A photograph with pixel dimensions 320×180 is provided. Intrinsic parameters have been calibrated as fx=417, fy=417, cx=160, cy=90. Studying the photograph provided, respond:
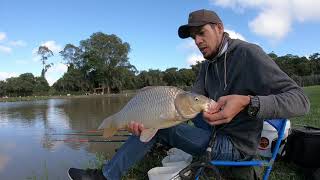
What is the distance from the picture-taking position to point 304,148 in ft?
12.1

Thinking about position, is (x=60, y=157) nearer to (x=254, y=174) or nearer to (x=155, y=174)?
(x=155, y=174)

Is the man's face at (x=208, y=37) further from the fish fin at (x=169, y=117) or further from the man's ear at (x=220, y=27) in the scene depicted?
the fish fin at (x=169, y=117)

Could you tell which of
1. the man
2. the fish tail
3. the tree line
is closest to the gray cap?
the man

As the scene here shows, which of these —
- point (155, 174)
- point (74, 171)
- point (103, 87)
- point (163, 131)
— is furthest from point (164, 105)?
point (103, 87)

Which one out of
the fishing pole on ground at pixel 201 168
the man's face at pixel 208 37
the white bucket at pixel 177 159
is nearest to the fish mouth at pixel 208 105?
the fishing pole on ground at pixel 201 168

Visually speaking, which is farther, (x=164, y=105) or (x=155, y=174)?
(x=155, y=174)

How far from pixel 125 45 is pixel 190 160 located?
76.4m

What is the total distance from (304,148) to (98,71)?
7292 centimetres

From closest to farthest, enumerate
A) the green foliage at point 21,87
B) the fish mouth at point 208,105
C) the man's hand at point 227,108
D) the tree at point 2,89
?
the man's hand at point 227,108 < the fish mouth at point 208,105 < the green foliage at point 21,87 < the tree at point 2,89

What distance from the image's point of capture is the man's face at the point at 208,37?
3.33 m

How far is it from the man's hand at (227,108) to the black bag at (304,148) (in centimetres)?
131

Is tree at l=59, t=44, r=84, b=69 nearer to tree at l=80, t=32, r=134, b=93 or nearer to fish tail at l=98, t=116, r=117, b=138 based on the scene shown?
tree at l=80, t=32, r=134, b=93

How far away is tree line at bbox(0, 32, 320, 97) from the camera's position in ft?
244

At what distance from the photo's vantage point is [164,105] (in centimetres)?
291
